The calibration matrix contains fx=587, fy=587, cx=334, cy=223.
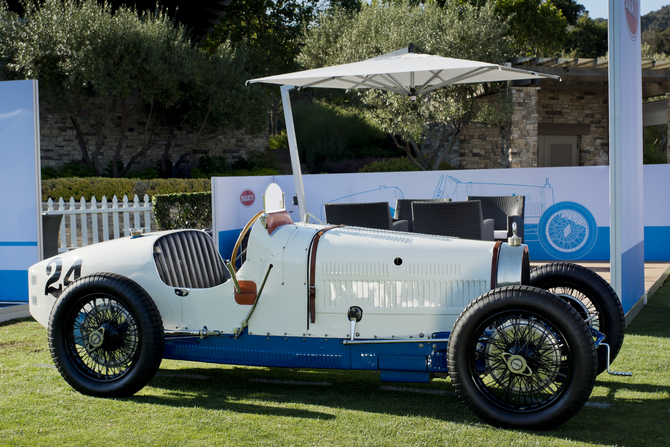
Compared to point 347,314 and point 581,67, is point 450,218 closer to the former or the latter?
point 347,314

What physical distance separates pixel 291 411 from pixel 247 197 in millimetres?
5473

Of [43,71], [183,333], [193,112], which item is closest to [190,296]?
[183,333]

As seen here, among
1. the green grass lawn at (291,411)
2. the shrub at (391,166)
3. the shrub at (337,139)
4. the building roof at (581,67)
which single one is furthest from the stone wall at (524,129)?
the green grass lawn at (291,411)

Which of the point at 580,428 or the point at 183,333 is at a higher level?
the point at 183,333

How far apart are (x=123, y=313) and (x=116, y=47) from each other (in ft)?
51.6

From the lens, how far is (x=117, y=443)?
2732 millimetres

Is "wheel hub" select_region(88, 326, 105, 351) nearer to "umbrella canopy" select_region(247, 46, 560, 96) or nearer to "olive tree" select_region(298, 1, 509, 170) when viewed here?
"umbrella canopy" select_region(247, 46, 560, 96)

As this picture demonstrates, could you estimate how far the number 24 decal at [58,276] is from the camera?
146 inches

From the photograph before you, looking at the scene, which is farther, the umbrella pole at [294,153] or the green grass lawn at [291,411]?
the umbrella pole at [294,153]

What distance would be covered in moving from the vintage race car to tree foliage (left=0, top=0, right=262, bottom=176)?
49.7 ft

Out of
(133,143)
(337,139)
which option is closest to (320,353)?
(133,143)

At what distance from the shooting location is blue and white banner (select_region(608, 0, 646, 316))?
4672mm

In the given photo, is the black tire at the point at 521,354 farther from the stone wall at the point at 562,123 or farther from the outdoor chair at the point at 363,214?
the stone wall at the point at 562,123

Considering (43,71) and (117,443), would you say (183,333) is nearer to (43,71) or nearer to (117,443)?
(117,443)
